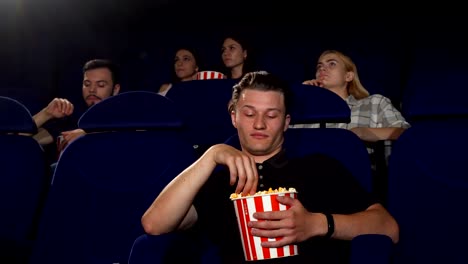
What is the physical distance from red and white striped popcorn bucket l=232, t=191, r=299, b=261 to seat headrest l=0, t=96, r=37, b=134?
0.94m

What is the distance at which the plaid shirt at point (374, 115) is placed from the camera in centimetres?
222

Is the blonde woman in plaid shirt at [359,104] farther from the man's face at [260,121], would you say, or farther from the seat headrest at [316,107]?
the man's face at [260,121]

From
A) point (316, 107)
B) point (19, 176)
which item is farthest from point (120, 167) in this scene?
point (316, 107)

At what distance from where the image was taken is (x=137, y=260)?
1070 mm

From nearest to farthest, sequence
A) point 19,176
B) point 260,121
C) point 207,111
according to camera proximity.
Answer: point 260,121
point 19,176
point 207,111

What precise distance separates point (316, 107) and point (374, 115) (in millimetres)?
866

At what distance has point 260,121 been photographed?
1.28 m

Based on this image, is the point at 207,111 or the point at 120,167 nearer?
the point at 120,167

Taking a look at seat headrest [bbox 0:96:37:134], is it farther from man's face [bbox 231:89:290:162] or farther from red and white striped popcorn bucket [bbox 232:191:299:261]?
red and white striped popcorn bucket [bbox 232:191:299:261]

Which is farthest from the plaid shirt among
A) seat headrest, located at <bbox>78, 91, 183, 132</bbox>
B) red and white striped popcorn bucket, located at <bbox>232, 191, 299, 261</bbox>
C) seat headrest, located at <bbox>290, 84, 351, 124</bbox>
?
red and white striped popcorn bucket, located at <bbox>232, 191, 299, 261</bbox>

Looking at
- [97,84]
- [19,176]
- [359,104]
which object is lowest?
[19,176]

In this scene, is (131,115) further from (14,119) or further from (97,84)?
(97,84)

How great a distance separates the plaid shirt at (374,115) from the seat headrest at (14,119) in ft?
3.30

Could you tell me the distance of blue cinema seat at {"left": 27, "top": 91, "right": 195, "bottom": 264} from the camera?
56.0 inches
